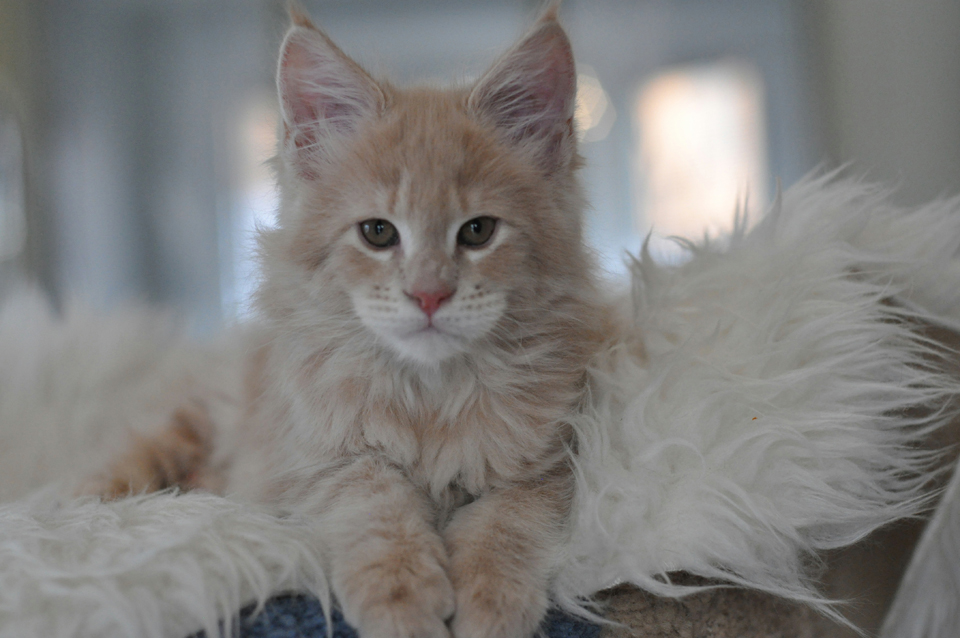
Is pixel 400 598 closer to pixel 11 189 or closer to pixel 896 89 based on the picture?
pixel 896 89

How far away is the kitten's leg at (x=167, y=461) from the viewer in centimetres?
112

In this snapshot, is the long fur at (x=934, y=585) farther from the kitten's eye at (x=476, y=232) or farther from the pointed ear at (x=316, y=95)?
the pointed ear at (x=316, y=95)

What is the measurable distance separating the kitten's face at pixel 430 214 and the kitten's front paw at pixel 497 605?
26cm

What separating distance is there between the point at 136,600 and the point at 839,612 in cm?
75

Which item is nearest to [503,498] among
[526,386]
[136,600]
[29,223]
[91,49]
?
[526,386]

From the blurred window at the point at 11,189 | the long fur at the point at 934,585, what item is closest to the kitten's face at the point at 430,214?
the long fur at the point at 934,585

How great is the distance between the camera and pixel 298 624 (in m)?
0.65

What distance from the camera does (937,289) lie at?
909 mm

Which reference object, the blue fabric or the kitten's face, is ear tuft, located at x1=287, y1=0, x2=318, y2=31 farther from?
the blue fabric

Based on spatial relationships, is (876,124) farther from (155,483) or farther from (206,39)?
(206,39)

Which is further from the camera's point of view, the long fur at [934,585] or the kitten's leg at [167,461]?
the kitten's leg at [167,461]

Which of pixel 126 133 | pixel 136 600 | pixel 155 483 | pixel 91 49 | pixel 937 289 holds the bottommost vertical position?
pixel 155 483

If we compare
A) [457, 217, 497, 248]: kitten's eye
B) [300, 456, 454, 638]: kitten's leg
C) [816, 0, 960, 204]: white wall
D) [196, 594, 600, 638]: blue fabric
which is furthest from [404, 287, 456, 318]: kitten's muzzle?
[816, 0, 960, 204]: white wall

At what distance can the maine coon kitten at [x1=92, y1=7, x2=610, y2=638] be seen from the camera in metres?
0.77
